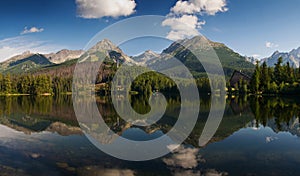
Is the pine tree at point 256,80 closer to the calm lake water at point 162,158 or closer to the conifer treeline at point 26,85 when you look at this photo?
the calm lake water at point 162,158

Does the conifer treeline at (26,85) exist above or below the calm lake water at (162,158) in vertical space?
above

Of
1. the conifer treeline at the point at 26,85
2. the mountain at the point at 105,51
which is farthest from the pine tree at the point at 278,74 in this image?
the conifer treeline at the point at 26,85

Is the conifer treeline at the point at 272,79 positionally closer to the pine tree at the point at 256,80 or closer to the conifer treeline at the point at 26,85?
the pine tree at the point at 256,80

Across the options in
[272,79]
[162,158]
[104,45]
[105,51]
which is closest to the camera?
[162,158]

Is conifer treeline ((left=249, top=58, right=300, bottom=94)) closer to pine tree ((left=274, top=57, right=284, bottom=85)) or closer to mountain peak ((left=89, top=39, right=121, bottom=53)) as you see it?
pine tree ((left=274, top=57, right=284, bottom=85))

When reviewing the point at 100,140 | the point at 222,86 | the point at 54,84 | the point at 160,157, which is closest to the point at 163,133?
the point at 100,140

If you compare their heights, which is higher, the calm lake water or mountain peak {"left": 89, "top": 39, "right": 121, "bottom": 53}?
mountain peak {"left": 89, "top": 39, "right": 121, "bottom": 53}

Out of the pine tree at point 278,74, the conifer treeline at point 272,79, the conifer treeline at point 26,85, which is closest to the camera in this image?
the conifer treeline at point 272,79

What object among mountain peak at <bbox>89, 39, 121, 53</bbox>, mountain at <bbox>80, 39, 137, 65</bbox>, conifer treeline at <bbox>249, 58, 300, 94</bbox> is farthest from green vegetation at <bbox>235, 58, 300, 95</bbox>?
mountain peak at <bbox>89, 39, 121, 53</bbox>

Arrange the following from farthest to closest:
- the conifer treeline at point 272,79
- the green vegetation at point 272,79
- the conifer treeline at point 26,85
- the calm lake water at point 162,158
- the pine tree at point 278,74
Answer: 1. the conifer treeline at point 26,85
2. the pine tree at point 278,74
3. the conifer treeline at point 272,79
4. the green vegetation at point 272,79
5. the calm lake water at point 162,158

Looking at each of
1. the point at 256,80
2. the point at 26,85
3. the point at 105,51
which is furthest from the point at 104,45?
the point at 26,85

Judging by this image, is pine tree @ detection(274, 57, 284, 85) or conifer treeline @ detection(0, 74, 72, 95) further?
conifer treeline @ detection(0, 74, 72, 95)

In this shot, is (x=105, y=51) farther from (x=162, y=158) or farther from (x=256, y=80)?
(x=256, y=80)

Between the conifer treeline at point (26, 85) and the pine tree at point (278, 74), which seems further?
the conifer treeline at point (26, 85)
